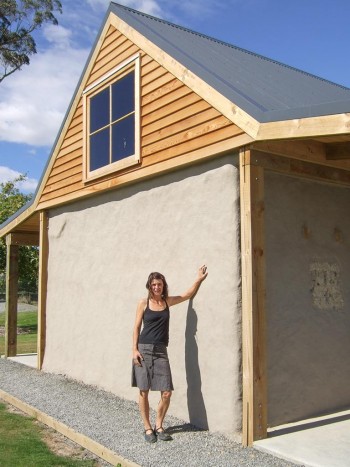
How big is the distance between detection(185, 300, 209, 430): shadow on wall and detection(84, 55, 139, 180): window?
2.46 meters

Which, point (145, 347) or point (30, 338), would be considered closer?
point (145, 347)

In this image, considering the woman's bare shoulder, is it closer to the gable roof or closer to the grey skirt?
the grey skirt

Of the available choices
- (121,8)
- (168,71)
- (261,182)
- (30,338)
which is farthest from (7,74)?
(261,182)

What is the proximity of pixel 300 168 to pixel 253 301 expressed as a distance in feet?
5.34

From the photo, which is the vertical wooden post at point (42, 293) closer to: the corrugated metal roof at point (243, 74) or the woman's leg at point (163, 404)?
the corrugated metal roof at point (243, 74)

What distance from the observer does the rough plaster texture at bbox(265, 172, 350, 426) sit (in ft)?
18.3

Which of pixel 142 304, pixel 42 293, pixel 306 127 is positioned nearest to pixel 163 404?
pixel 142 304

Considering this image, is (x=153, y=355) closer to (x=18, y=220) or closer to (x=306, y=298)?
(x=306, y=298)

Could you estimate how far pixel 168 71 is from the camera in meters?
6.74

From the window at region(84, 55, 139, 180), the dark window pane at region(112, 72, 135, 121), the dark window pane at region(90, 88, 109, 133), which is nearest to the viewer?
the window at region(84, 55, 139, 180)

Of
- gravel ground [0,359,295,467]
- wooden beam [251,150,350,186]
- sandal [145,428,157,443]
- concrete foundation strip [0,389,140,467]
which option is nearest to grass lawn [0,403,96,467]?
concrete foundation strip [0,389,140,467]

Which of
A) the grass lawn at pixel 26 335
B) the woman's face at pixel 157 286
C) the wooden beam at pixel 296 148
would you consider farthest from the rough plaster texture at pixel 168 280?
the grass lawn at pixel 26 335

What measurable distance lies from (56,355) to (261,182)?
225 inches

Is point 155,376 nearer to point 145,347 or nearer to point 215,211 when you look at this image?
point 145,347
